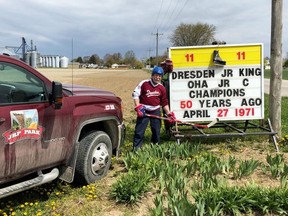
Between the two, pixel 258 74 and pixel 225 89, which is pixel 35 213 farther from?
pixel 258 74

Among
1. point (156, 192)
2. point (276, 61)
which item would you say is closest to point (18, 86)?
point (156, 192)

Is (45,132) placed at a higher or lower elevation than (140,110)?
lower

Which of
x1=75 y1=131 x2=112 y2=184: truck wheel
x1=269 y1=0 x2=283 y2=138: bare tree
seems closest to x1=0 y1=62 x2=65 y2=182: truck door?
x1=75 y1=131 x2=112 y2=184: truck wheel

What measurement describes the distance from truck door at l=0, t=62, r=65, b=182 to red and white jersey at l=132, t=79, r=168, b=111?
2309 millimetres

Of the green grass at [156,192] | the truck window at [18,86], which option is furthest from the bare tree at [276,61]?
the truck window at [18,86]

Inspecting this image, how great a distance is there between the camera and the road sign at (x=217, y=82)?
656cm

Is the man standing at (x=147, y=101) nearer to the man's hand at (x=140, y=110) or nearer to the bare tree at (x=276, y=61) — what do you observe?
the man's hand at (x=140, y=110)

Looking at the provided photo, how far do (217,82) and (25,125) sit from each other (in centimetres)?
416

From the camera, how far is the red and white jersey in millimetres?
6074

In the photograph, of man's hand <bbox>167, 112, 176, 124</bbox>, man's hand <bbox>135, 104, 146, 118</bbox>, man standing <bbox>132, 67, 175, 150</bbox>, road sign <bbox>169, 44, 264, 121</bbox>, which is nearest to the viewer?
man's hand <bbox>135, 104, 146, 118</bbox>

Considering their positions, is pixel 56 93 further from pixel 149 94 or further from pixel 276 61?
pixel 276 61

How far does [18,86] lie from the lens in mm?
3734

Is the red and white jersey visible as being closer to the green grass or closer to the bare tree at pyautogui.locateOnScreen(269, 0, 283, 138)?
the green grass

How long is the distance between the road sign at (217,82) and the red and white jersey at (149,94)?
60cm
